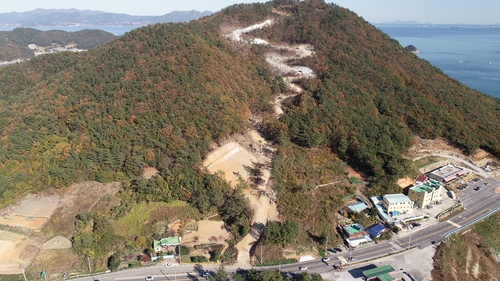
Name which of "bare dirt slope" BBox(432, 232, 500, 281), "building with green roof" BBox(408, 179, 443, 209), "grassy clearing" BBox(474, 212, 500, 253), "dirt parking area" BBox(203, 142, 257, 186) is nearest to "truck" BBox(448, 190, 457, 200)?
"building with green roof" BBox(408, 179, 443, 209)

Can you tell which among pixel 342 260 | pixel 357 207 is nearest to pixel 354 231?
pixel 342 260

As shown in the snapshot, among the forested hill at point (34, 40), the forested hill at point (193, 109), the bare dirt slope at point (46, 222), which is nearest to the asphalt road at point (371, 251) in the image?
the bare dirt slope at point (46, 222)

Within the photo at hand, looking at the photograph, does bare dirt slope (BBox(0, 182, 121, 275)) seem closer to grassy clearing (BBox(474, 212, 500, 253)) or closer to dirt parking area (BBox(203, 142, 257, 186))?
dirt parking area (BBox(203, 142, 257, 186))

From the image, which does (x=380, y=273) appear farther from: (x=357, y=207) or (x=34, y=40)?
(x=34, y=40)

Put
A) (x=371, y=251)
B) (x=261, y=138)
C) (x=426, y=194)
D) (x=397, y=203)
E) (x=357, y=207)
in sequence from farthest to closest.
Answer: (x=261, y=138) → (x=426, y=194) → (x=357, y=207) → (x=397, y=203) → (x=371, y=251)

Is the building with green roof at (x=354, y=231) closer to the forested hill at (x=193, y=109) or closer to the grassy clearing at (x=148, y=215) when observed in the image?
the forested hill at (x=193, y=109)

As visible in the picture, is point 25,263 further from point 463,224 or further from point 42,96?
point 463,224

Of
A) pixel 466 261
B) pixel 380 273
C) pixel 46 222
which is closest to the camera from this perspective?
pixel 380 273

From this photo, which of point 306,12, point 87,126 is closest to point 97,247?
point 87,126
